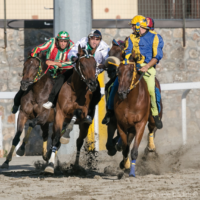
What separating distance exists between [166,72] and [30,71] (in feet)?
17.6

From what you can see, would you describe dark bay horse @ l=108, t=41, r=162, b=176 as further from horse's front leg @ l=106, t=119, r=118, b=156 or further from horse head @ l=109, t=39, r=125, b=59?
horse head @ l=109, t=39, r=125, b=59

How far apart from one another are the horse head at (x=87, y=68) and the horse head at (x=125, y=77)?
388 mm

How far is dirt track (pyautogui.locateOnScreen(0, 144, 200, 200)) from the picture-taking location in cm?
589

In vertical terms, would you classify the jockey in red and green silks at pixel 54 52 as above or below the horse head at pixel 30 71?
above

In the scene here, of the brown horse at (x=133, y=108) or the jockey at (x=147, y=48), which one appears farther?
the jockey at (x=147, y=48)

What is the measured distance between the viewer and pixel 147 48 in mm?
7855

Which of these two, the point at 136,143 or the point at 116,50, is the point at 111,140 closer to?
the point at 136,143

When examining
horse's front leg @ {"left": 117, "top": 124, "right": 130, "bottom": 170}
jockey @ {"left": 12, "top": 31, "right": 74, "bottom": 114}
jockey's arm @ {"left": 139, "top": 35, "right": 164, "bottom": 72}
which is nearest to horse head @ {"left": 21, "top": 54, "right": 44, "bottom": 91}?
jockey @ {"left": 12, "top": 31, "right": 74, "bottom": 114}

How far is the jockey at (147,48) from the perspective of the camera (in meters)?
7.68

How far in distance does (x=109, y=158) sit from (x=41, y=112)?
6.72ft

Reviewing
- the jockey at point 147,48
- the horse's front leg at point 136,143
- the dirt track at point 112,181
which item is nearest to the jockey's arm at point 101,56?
the jockey at point 147,48

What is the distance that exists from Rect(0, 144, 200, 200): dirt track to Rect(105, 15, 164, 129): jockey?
0.99m

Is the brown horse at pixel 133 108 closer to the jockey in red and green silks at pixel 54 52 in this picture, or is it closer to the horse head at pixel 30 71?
the jockey in red and green silks at pixel 54 52

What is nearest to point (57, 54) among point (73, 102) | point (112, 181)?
point (73, 102)
